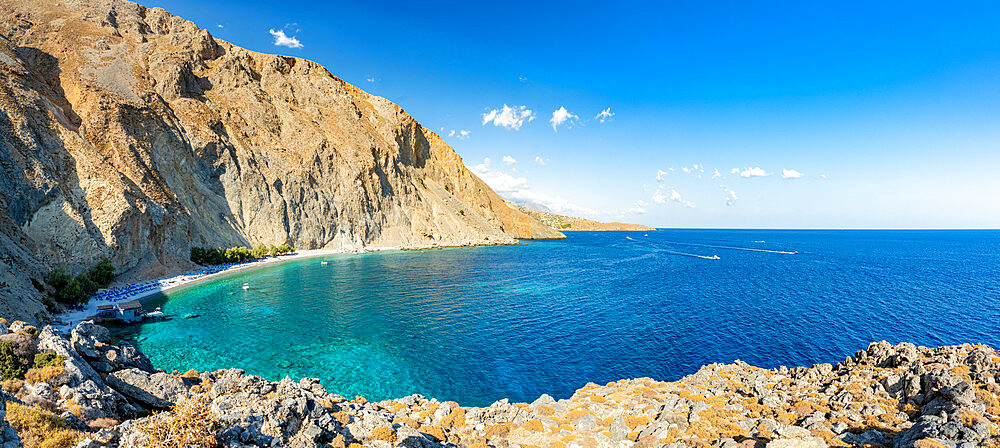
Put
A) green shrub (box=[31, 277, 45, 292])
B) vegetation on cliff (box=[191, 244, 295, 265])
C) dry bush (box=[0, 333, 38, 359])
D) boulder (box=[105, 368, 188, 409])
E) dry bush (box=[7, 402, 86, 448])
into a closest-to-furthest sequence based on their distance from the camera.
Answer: dry bush (box=[7, 402, 86, 448]) → dry bush (box=[0, 333, 38, 359]) → boulder (box=[105, 368, 188, 409]) → green shrub (box=[31, 277, 45, 292]) → vegetation on cliff (box=[191, 244, 295, 265])

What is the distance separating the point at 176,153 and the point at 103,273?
145 ft

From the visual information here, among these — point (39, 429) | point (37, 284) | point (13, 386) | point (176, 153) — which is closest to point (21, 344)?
point (13, 386)

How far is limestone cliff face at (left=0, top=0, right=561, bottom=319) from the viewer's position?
164 ft

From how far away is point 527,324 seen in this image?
141 feet

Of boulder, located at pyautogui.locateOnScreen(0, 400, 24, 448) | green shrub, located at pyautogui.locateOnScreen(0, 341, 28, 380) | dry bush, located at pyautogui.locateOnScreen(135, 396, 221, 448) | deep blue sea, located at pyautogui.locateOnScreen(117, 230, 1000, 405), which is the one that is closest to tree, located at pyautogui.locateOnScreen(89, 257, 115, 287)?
deep blue sea, located at pyautogui.locateOnScreen(117, 230, 1000, 405)

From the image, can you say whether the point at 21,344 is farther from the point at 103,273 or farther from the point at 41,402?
the point at 103,273

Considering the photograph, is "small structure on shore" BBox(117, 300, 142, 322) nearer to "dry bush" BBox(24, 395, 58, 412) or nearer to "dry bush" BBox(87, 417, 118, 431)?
"dry bush" BBox(24, 395, 58, 412)

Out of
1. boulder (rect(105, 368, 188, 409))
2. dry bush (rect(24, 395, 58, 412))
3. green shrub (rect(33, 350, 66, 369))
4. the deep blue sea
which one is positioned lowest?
the deep blue sea

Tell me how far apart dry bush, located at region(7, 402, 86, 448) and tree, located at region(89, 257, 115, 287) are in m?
54.4

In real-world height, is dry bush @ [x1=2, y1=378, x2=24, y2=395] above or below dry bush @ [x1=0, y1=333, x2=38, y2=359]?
below

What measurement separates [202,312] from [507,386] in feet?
130

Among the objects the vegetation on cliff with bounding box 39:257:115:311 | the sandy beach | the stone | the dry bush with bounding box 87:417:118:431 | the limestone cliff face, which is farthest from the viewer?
the limestone cliff face

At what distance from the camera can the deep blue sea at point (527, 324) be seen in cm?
3031

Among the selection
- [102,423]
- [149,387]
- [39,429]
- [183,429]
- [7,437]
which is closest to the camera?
[7,437]
